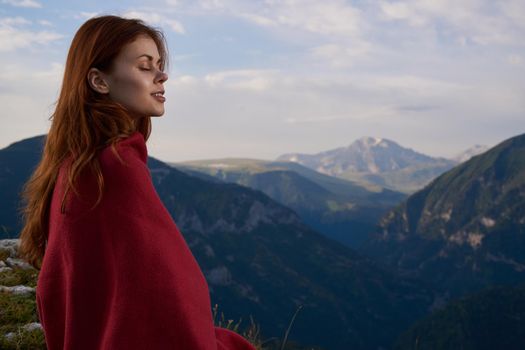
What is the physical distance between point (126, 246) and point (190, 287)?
450mm

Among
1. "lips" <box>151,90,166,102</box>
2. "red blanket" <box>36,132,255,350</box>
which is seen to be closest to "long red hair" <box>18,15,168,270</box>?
"red blanket" <box>36,132,255,350</box>

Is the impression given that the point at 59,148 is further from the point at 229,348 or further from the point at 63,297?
the point at 229,348

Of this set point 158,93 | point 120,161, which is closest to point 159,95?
point 158,93

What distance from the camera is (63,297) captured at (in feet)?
11.4

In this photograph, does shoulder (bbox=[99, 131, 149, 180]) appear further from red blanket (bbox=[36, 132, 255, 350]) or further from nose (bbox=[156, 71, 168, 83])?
nose (bbox=[156, 71, 168, 83])

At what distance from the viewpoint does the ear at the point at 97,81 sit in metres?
3.45

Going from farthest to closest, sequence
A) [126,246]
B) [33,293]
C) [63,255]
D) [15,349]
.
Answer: [33,293]
[15,349]
[63,255]
[126,246]

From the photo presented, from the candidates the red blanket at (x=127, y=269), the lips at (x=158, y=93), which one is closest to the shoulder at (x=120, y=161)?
the red blanket at (x=127, y=269)

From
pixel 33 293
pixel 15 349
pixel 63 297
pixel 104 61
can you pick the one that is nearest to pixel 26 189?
pixel 63 297

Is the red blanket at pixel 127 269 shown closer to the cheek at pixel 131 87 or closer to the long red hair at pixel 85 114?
the long red hair at pixel 85 114

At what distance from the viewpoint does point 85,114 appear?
3365mm

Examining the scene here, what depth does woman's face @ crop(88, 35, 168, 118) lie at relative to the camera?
3.50 metres

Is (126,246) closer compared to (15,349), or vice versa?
(126,246)

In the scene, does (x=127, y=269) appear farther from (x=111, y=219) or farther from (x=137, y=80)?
(x=137, y=80)
